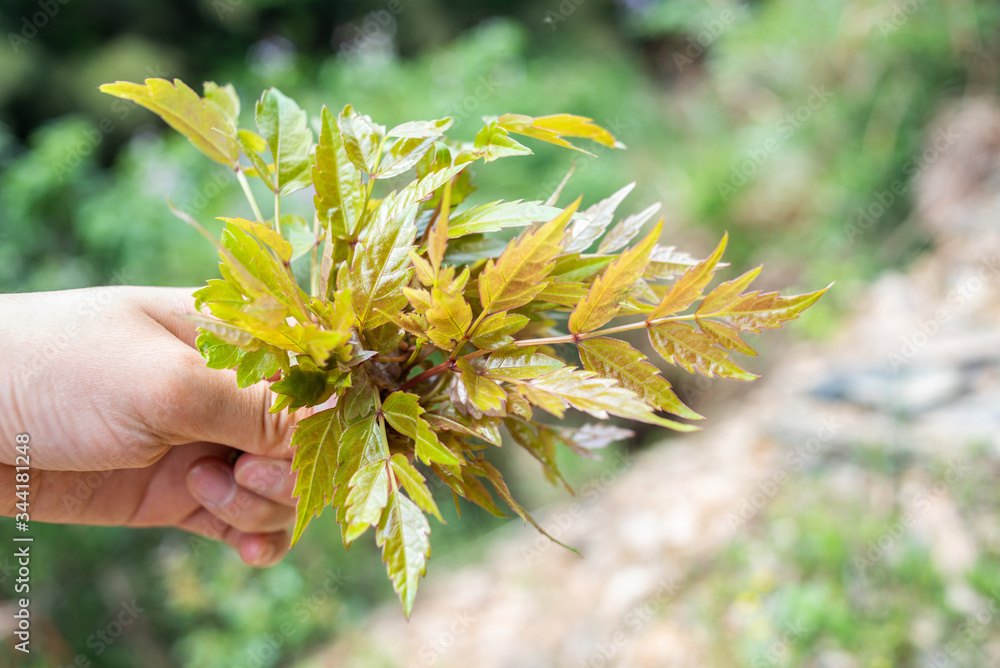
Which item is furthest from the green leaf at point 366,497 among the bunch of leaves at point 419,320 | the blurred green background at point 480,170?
the blurred green background at point 480,170

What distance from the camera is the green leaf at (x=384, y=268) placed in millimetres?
441

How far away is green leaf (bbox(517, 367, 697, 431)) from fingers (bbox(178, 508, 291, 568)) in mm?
567

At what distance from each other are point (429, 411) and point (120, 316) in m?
0.31

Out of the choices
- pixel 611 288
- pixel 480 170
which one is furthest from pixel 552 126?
pixel 480 170

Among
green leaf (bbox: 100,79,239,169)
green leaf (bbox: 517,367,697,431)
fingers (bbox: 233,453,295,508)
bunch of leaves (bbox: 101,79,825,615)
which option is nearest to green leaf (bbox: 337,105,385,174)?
bunch of leaves (bbox: 101,79,825,615)

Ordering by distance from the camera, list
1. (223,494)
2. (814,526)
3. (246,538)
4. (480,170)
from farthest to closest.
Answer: (480,170), (814,526), (246,538), (223,494)

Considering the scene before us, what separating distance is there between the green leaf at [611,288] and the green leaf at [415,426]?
0.12m

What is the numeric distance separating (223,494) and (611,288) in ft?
1.72

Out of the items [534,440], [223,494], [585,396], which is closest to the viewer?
[585,396]

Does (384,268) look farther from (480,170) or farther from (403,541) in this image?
(480,170)

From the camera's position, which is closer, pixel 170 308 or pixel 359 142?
pixel 359 142

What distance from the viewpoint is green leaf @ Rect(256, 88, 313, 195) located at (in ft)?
1.79

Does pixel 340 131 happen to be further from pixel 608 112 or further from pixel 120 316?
pixel 608 112

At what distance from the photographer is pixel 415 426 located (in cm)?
45
